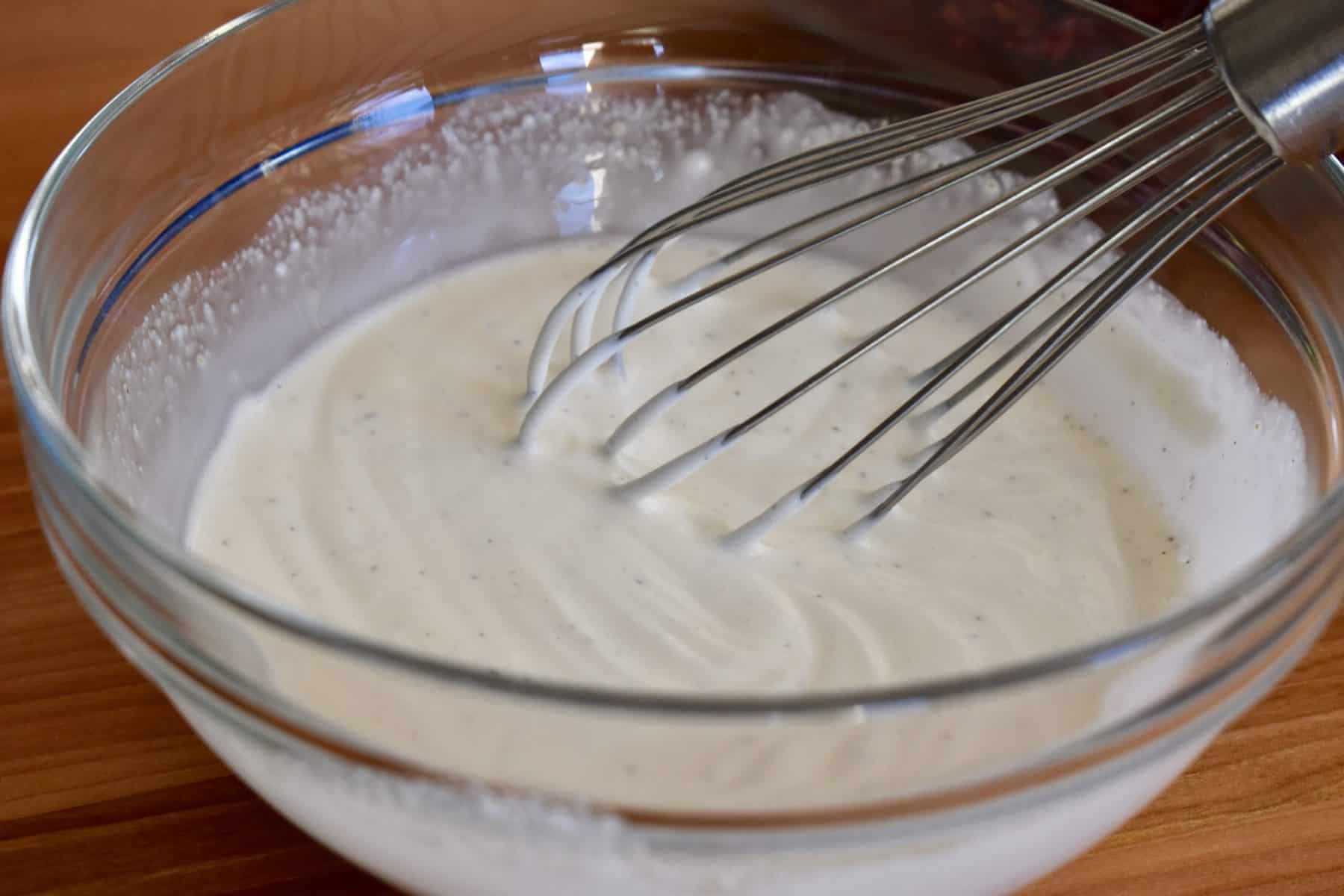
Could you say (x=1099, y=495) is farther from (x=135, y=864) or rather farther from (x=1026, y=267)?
(x=135, y=864)

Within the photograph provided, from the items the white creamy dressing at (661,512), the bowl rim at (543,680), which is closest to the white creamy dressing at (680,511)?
the white creamy dressing at (661,512)

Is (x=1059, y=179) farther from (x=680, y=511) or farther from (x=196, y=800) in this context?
(x=196, y=800)

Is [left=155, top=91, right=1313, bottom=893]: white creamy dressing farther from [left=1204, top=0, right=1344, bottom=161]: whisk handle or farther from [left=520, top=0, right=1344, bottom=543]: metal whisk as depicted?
[left=1204, top=0, right=1344, bottom=161]: whisk handle

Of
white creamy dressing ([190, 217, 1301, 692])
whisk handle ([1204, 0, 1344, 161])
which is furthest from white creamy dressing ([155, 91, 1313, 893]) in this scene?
whisk handle ([1204, 0, 1344, 161])

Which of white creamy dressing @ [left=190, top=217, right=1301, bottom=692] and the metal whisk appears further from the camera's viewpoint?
white creamy dressing @ [left=190, top=217, right=1301, bottom=692]

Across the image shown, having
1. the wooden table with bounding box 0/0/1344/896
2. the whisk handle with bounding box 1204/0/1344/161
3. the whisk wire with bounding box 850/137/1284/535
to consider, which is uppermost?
the whisk handle with bounding box 1204/0/1344/161

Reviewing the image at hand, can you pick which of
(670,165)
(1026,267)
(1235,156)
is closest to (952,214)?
(1026,267)

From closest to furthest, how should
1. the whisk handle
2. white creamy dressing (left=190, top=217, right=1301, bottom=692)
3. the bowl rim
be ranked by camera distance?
the bowl rim
the whisk handle
white creamy dressing (left=190, top=217, right=1301, bottom=692)
